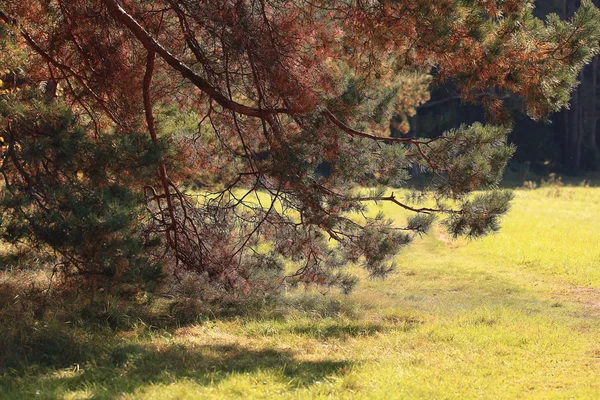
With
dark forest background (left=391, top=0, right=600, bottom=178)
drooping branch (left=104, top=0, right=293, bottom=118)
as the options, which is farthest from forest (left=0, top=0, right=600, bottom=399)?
dark forest background (left=391, top=0, right=600, bottom=178)

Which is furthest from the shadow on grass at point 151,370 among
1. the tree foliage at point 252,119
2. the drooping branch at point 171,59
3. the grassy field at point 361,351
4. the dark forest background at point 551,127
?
the dark forest background at point 551,127

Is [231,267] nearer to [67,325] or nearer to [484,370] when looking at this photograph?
[67,325]

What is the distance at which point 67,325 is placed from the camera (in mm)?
7305

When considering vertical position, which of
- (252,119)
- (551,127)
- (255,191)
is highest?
(551,127)

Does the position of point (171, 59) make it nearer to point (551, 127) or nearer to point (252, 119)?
point (252, 119)

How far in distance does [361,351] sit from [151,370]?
2.09 m

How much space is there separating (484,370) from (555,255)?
8.37 metres

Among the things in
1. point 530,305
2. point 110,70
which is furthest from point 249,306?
point 530,305

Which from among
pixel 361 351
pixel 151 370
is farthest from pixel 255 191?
pixel 151 370

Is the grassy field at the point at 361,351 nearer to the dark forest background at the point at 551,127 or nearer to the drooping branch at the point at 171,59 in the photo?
the drooping branch at the point at 171,59

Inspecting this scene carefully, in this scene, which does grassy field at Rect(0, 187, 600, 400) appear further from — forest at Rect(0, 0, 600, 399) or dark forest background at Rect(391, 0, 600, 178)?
dark forest background at Rect(391, 0, 600, 178)

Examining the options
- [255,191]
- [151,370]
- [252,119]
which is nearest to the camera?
[151,370]

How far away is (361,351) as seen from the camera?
724 cm

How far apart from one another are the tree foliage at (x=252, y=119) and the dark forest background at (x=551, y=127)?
78.7ft
